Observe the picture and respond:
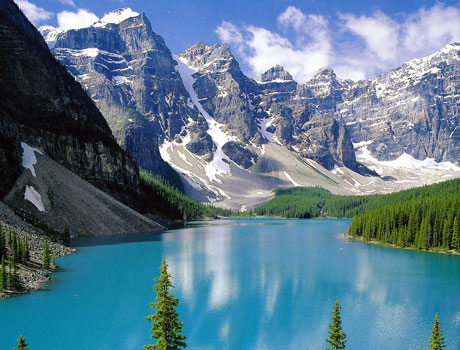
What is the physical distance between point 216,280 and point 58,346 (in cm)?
2156

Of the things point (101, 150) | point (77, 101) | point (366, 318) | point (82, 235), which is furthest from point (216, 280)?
point (77, 101)

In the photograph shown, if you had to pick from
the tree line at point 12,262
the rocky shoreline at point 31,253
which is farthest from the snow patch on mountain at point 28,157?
the tree line at point 12,262

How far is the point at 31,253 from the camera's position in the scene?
141 ft

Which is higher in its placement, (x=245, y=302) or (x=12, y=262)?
(x=12, y=262)

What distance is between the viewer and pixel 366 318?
29875 millimetres

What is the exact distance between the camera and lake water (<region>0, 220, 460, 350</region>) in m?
25.1

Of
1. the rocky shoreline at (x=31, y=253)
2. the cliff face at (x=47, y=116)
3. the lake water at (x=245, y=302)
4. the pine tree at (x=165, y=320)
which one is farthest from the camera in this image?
the cliff face at (x=47, y=116)

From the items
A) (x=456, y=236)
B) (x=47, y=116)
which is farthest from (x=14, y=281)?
(x=47, y=116)

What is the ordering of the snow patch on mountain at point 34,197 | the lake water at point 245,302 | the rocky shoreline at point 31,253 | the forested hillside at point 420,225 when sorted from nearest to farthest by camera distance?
the lake water at point 245,302
the rocky shoreline at point 31,253
the forested hillside at point 420,225
the snow patch on mountain at point 34,197

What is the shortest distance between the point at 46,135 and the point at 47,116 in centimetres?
905

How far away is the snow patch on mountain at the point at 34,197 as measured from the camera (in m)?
68.8

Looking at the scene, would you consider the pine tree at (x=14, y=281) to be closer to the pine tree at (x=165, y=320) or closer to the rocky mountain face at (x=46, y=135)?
the pine tree at (x=165, y=320)

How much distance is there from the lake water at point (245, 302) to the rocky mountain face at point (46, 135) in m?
21.5

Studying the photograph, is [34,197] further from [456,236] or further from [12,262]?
[456,236]
